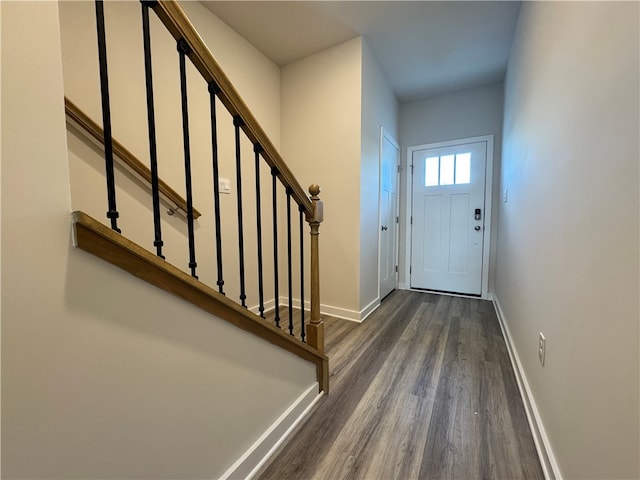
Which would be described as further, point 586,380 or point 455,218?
point 455,218

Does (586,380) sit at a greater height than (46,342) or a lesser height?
lesser

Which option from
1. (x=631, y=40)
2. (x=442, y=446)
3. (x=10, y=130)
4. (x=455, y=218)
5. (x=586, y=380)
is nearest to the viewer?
(x=10, y=130)

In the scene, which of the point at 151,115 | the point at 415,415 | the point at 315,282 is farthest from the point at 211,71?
the point at 415,415

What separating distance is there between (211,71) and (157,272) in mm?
645

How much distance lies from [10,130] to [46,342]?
1.32ft

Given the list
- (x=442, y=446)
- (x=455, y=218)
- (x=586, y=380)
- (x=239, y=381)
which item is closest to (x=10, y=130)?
(x=239, y=381)

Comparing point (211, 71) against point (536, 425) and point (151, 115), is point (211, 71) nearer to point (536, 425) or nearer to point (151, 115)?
point (151, 115)

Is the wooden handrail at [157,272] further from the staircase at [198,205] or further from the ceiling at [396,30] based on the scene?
the ceiling at [396,30]

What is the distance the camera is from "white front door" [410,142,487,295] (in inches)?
134

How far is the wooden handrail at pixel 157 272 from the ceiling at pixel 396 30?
Result: 2365 mm

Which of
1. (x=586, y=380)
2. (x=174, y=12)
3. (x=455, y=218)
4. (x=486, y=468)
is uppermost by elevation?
(x=174, y=12)

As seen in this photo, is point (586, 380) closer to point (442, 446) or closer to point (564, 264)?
point (564, 264)

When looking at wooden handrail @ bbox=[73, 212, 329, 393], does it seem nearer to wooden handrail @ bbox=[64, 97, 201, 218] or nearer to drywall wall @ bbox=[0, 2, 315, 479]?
drywall wall @ bbox=[0, 2, 315, 479]

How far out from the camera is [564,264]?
3.48ft
